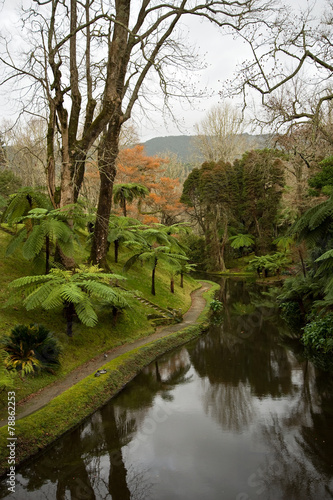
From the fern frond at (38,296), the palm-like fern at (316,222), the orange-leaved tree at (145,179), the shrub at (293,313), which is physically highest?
the orange-leaved tree at (145,179)

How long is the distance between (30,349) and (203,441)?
366 centimetres

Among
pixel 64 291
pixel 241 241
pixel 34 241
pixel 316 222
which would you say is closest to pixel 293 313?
pixel 316 222

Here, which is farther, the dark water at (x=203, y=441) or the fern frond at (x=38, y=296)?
the fern frond at (x=38, y=296)

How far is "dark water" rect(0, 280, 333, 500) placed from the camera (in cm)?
476

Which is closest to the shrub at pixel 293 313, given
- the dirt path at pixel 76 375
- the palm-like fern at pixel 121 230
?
the dirt path at pixel 76 375

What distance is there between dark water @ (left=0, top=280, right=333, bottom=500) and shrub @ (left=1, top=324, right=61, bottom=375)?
4.89ft

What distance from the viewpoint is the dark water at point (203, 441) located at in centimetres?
476

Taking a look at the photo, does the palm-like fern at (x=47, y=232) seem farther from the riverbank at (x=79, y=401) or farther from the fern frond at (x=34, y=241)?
the riverbank at (x=79, y=401)

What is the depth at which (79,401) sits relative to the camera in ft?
22.0

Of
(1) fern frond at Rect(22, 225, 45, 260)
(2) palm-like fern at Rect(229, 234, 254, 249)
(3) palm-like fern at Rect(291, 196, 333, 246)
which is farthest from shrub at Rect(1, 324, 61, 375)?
(2) palm-like fern at Rect(229, 234, 254, 249)

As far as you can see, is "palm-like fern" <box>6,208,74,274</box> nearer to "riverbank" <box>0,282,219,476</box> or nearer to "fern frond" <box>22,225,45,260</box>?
"fern frond" <box>22,225,45,260</box>

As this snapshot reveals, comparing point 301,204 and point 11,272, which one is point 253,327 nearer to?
point 301,204

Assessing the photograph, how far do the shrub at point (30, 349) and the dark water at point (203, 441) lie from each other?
149 centimetres

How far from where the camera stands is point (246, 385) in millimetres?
8297
